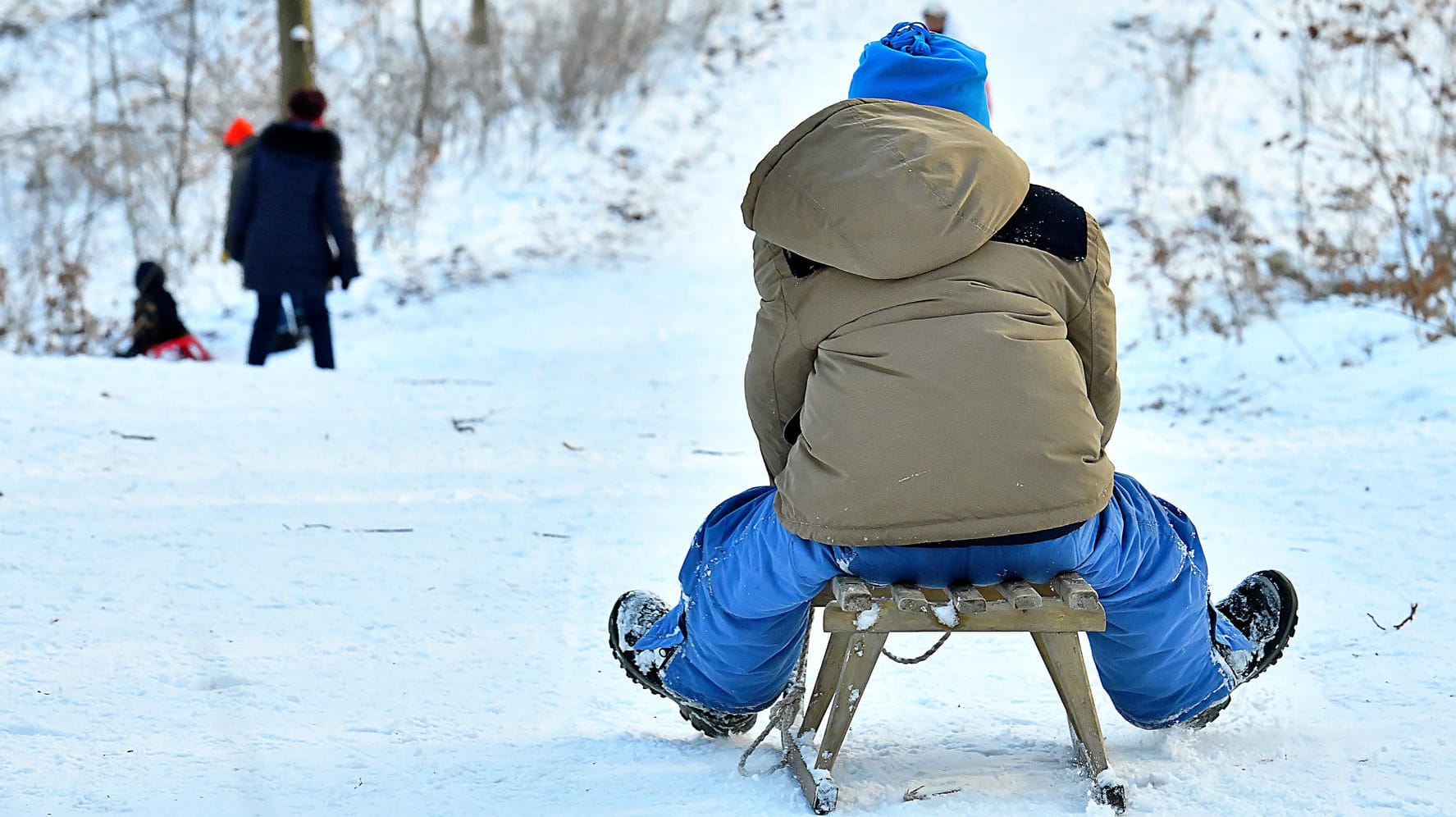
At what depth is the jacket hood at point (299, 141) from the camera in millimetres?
6598

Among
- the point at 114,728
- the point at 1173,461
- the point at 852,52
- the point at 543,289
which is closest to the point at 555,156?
the point at 543,289

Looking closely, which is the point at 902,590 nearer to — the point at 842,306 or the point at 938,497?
the point at 938,497

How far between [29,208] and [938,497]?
12.6 m

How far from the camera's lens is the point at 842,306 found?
1904 millimetres

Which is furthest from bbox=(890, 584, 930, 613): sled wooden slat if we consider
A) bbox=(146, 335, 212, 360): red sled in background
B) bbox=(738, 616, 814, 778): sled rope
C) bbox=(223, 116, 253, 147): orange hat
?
bbox=(223, 116, 253, 147): orange hat

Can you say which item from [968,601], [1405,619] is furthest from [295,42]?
[968,601]

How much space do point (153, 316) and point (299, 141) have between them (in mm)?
1584

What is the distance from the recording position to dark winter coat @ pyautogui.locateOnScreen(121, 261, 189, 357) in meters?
7.36

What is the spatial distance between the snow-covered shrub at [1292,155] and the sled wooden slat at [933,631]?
416cm

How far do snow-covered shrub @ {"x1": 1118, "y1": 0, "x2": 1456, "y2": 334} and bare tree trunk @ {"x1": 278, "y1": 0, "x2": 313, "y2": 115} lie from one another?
620 centimetres

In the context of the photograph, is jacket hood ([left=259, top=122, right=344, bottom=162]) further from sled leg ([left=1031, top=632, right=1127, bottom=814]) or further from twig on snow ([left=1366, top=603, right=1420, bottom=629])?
sled leg ([left=1031, top=632, right=1127, bottom=814])

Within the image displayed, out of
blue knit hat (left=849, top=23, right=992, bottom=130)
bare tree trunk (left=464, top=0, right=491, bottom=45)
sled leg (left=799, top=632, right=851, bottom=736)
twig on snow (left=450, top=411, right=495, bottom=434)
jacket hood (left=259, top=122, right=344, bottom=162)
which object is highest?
bare tree trunk (left=464, top=0, right=491, bottom=45)

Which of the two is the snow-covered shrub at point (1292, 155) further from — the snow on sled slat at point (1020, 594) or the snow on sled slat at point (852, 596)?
the snow on sled slat at point (852, 596)

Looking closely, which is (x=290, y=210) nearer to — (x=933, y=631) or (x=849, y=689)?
(x=849, y=689)
